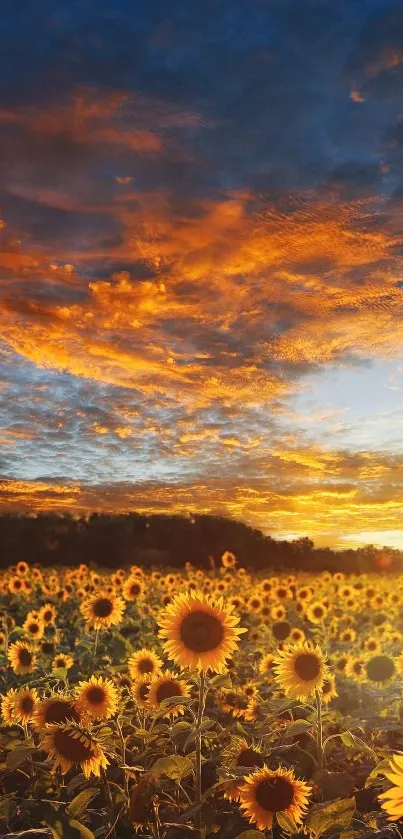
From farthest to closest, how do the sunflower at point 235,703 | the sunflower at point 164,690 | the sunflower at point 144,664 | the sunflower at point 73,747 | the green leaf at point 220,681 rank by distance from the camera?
the sunflower at point 235,703
the sunflower at point 144,664
the sunflower at point 164,690
the green leaf at point 220,681
the sunflower at point 73,747

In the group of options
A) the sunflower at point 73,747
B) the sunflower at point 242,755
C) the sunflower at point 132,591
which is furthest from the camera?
the sunflower at point 132,591

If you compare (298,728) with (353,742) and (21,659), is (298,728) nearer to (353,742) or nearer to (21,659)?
(353,742)

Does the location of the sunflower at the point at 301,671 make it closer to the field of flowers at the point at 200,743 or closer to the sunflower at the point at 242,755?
the field of flowers at the point at 200,743

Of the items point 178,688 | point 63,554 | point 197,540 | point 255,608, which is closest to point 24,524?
point 63,554

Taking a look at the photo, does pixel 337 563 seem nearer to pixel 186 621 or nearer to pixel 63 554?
pixel 63 554

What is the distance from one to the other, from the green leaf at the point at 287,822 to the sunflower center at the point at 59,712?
1.93 meters

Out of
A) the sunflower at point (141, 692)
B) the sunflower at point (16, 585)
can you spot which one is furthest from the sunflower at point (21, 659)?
the sunflower at point (16, 585)

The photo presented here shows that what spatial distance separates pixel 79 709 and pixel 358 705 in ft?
18.0

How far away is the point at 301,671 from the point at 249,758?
1.64 m

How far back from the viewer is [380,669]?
10.7 meters

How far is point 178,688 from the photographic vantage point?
6.71m

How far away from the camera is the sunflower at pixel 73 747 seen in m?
5.15

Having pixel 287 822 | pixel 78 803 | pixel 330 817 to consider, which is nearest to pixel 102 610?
pixel 78 803

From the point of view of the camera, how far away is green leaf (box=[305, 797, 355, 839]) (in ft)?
13.5
